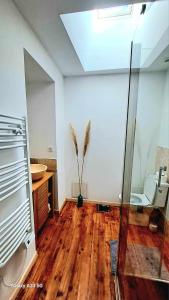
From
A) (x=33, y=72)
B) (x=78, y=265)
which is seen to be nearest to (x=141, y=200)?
(x=78, y=265)

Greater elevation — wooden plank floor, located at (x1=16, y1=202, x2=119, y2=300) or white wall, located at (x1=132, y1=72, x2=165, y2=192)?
white wall, located at (x1=132, y1=72, x2=165, y2=192)

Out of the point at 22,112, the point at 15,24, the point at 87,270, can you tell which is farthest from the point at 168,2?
the point at 87,270

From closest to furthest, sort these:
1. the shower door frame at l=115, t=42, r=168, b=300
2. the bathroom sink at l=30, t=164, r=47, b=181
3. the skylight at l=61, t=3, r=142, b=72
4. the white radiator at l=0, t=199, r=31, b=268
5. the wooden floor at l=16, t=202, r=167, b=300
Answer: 1. the white radiator at l=0, t=199, r=31, b=268
2. the wooden floor at l=16, t=202, r=167, b=300
3. the shower door frame at l=115, t=42, r=168, b=300
4. the bathroom sink at l=30, t=164, r=47, b=181
5. the skylight at l=61, t=3, r=142, b=72

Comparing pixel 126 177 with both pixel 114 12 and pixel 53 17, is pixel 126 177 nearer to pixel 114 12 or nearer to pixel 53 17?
pixel 53 17

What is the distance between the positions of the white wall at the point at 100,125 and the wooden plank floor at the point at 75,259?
0.63 m

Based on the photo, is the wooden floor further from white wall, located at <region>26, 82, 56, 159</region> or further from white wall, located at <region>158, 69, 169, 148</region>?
white wall, located at <region>158, 69, 169, 148</region>

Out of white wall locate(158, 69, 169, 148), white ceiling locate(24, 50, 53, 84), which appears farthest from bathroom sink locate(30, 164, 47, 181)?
white wall locate(158, 69, 169, 148)

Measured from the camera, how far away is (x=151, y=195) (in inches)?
91.1

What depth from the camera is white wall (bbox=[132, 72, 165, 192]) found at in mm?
2342

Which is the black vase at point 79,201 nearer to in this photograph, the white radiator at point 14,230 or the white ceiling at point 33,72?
the white radiator at point 14,230

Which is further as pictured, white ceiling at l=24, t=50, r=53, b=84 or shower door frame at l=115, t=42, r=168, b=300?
white ceiling at l=24, t=50, r=53, b=84

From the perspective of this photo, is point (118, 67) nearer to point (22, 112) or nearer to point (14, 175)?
point (22, 112)

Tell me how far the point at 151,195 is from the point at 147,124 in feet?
3.62

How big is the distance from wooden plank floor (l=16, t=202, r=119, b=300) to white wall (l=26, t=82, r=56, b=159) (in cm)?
117
